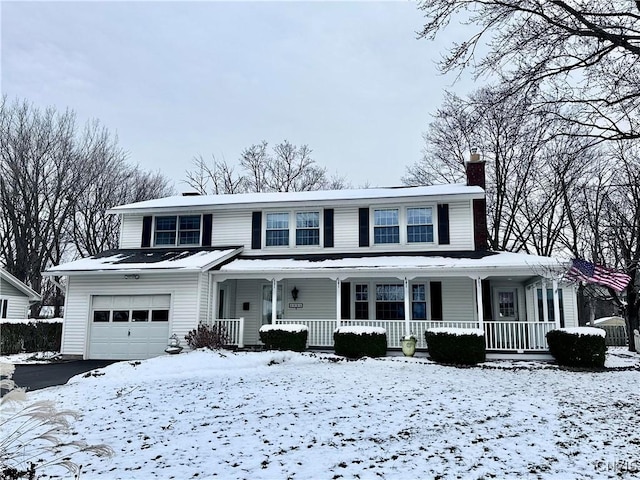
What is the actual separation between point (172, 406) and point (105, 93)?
62.2 ft

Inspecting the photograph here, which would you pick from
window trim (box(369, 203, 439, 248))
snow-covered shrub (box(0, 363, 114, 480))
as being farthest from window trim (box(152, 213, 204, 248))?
snow-covered shrub (box(0, 363, 114, 480))

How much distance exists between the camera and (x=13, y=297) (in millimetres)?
21281

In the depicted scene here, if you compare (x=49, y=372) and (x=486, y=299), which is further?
(x=486, y=299)

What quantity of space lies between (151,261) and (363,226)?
24.4 feet

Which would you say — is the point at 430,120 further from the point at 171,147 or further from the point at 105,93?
the point at 171,147

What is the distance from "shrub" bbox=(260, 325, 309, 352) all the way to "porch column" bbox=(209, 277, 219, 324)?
2.10 meters

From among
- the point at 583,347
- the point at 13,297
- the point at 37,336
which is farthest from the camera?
the point at 13,297

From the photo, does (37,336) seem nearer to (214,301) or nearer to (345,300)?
(214,301)

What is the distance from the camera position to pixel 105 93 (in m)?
22.2

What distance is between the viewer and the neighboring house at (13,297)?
20641mm

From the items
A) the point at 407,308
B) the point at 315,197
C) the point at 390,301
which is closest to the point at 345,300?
the point at 390,301

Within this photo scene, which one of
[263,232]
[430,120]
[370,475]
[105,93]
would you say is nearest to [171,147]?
[105,93]

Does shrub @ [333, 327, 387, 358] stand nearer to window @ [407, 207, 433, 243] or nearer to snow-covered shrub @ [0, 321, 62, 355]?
window @ [407, 207, 433, 243]

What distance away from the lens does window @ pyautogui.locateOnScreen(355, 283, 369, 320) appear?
638 inches
